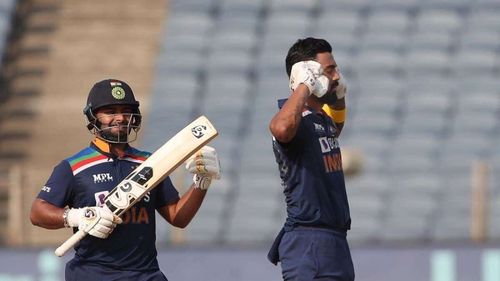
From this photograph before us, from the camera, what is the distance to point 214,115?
46.8 feet

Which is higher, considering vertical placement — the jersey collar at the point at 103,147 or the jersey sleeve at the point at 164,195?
the jersey collar at the point at 103,147

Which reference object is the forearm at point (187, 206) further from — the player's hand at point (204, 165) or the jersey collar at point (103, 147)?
the jersey collar at point (103, 147)

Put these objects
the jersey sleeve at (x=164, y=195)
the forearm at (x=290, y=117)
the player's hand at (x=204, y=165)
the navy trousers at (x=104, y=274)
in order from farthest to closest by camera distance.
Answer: the jersey sleeve at (x=164, y=195)
the player's hand at (x=204, y=165)
the navy trousers at (x=104, y=274)
the forearm at (x=290, y=117)

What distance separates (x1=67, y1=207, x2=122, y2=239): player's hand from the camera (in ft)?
17.6

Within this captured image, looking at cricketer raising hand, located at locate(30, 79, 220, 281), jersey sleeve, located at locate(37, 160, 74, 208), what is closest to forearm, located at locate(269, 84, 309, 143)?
cricketer raising hand, located at locate(30, 79, 220, 281)

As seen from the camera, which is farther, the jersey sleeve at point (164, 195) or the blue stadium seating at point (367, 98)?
the blue stadium seating at point (367, 98)

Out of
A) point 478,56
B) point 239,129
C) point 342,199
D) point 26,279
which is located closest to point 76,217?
point 342,199

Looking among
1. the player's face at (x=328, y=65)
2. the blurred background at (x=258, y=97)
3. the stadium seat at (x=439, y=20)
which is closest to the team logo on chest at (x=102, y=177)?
the player's face at (x=328, y=65)

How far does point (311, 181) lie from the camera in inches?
218

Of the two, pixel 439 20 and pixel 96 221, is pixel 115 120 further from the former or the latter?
pixel 439 20

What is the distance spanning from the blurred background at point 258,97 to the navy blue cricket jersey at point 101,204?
490 cm

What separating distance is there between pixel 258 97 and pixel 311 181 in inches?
354

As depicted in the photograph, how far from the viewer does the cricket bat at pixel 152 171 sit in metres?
5.46

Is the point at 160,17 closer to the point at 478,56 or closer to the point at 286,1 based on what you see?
the point at 286,1
